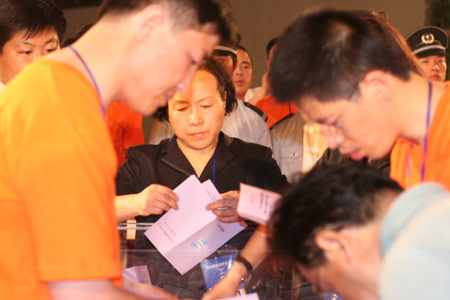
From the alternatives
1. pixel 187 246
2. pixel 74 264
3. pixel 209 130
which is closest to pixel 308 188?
pixel 74 264

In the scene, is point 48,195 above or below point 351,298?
above

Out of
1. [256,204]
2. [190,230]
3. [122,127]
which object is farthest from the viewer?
[122,127]

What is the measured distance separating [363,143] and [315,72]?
21cm

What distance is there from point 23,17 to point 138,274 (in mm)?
1166

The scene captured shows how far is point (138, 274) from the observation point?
5.59ft

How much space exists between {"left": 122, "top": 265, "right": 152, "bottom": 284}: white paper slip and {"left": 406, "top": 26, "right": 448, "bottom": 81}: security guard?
206 cm

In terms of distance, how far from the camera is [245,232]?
1941 millimetres

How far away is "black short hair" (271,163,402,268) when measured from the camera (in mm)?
1098

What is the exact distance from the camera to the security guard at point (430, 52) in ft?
10.3

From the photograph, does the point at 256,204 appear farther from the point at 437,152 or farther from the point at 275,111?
the point at 275,111

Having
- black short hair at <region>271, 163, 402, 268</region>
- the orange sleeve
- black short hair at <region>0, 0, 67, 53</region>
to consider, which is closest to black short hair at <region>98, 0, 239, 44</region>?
the orange sleeve

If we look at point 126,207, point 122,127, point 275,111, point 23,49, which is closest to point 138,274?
point 126,207

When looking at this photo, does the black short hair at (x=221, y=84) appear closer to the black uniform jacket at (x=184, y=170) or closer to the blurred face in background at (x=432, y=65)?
the black uniform jacket at (x=184, y=170)

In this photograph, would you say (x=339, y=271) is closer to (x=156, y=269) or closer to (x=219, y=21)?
(x=219, y=21)
